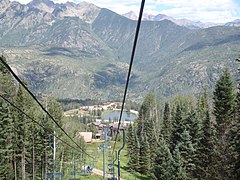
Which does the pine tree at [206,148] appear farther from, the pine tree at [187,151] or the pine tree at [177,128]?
the pine tree at [177,128]

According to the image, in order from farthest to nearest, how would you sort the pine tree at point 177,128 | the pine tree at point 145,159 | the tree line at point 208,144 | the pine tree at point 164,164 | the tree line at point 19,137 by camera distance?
1. the pine tree at point 145,159
2. the pine tree at point 177,128
3. the tree line at point 19,137
4. the pine tree at point 164,164
5. the tree line at point 208,144

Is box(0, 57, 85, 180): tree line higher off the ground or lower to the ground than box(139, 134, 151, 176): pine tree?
higher

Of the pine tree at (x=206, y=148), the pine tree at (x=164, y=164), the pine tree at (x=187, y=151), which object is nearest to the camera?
the pine tree at (x=164, y=164)

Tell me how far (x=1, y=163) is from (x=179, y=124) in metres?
23.1

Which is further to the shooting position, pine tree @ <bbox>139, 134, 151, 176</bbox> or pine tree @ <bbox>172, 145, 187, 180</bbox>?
pine tree @ <bbox>139, 134, 151, 176</bbox>

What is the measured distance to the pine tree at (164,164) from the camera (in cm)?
4088

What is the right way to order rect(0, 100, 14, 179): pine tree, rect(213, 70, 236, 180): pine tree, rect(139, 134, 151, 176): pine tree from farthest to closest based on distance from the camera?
1. rect(139, 134, 151, 176): pine tree
2. rect(213, 70, 236, 180): pine tree
3. rect(0, 100, 14, 179): pine tree

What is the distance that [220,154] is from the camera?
3344cm

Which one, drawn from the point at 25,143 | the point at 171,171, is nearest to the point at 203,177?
the point at 171,171

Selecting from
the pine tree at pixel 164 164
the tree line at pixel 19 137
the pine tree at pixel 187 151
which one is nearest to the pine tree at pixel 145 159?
the tree line at pixel 19 137

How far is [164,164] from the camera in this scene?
1719 inches

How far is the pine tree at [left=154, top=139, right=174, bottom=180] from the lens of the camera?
1609 inches

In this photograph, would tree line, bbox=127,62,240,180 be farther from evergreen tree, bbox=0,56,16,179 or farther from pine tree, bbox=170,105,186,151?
evergreen tree, bbox=0,56,16,179

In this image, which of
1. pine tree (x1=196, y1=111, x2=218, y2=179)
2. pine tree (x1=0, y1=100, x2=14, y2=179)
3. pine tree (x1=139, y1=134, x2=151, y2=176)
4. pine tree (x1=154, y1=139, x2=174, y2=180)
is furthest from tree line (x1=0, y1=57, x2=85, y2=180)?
pine tree (x1=139, y1=134, x2=151, y2=176)
